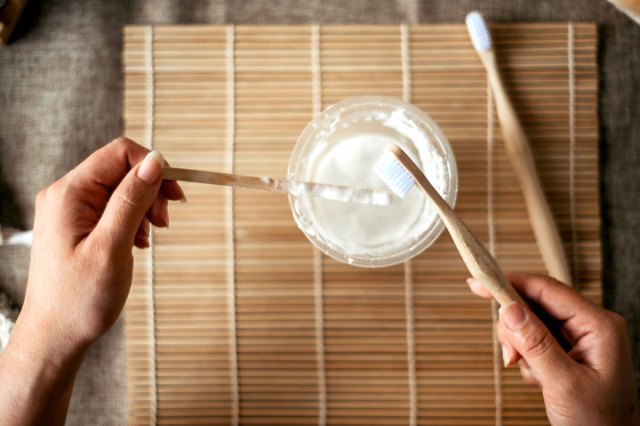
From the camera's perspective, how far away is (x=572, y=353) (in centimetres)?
64

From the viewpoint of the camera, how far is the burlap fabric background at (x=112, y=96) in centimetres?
78

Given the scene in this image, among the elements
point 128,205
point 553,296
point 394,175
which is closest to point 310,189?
point 394,175

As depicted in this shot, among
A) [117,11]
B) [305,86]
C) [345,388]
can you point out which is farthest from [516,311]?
[117,11]

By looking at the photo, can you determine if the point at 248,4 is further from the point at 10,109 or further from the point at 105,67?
the point at 10,109

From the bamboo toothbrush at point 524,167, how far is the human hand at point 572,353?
86 mm

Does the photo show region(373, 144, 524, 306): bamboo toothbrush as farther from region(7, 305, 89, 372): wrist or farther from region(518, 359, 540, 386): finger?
region(7, 305, 89, 372): wrist

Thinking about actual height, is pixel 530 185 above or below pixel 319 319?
above

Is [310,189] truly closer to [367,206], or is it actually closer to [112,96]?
[367,206]

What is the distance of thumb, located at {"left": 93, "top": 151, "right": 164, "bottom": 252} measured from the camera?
1.85 ft

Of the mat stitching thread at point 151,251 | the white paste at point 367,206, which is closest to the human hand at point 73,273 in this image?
the mat stitching thread at point 151,251

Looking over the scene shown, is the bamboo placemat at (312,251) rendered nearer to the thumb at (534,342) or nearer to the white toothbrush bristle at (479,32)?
the white toothbrush bristle at (479,32)

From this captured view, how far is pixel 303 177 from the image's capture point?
0.72 m

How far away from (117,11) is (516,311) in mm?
666

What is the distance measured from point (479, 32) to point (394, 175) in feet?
0.83
